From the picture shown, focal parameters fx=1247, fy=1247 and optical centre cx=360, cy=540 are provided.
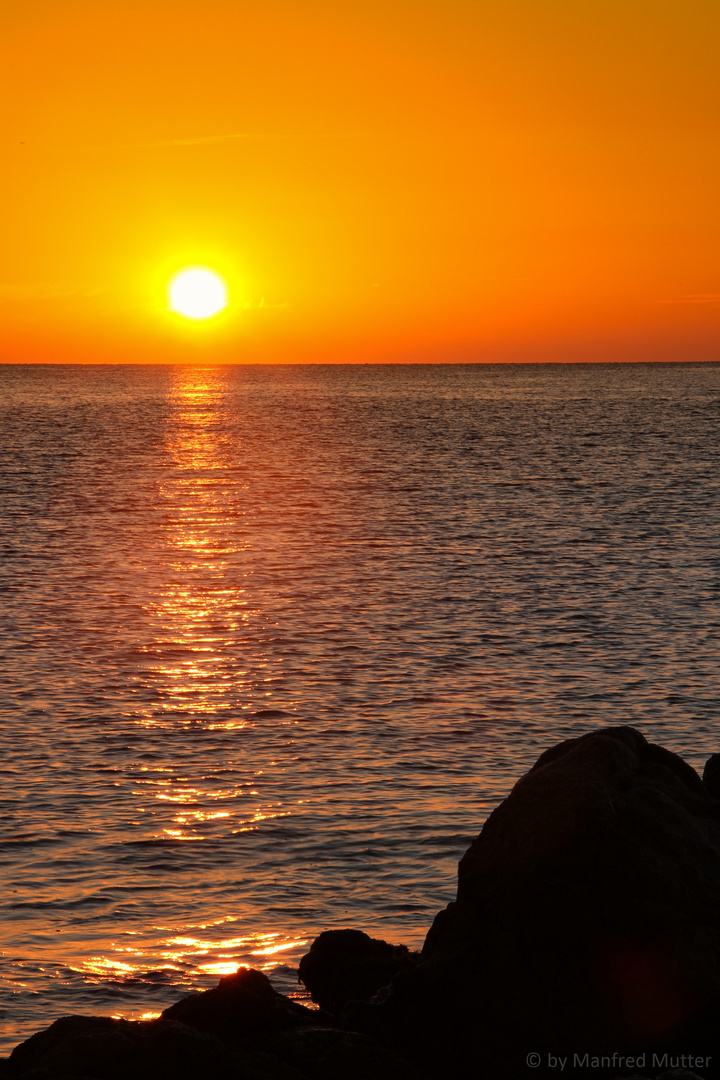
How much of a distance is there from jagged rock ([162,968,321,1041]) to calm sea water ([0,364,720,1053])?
1.22 m

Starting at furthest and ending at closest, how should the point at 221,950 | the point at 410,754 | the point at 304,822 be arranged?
1. the point at 410,754
2. the point at 304,822
3. the point at 221,950

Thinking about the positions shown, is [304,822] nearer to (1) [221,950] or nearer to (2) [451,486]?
(1) [221,950]

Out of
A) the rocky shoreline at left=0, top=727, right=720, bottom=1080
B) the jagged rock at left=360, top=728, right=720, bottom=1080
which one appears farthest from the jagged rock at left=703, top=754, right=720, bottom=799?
the jagged rock at left=360, top=728, right=720, bottom=1080

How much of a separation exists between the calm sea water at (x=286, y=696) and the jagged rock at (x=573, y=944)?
74.1 inches

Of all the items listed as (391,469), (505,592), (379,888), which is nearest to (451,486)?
(391,469)

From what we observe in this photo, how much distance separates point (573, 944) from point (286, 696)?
11.4 metres

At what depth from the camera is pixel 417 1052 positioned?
8.77m

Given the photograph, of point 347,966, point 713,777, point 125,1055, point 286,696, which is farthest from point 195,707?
point 125,1055

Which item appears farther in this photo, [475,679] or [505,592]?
[505,592]

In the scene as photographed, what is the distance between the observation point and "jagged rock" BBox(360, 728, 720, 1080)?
336 inches

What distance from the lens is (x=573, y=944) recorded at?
8797 millimetres

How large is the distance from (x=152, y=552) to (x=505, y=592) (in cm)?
1247

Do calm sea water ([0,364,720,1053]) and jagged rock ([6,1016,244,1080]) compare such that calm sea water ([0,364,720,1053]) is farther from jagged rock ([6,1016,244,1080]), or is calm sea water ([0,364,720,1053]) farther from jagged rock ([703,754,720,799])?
jagged rock ([703,754,720,799])

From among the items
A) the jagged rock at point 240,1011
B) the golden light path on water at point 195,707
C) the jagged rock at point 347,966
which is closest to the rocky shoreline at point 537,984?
the jagged rock at point 240,1011
